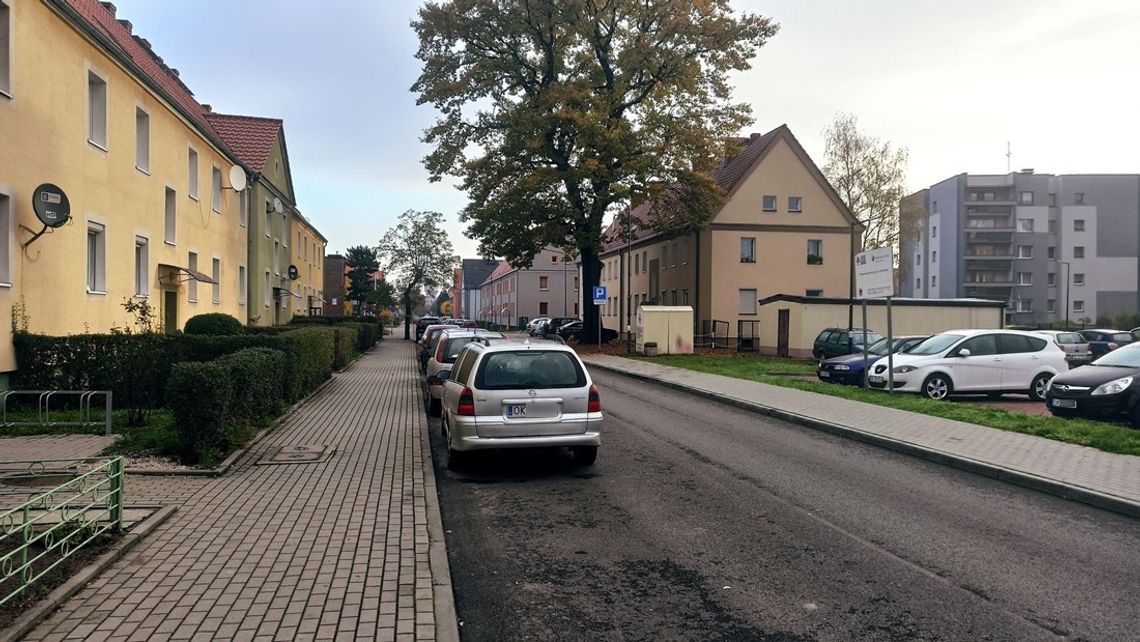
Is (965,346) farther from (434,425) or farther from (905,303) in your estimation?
(905,303)

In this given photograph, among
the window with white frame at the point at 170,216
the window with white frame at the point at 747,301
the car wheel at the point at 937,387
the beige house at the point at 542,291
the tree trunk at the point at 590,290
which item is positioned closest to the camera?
the car wheel at the point at 937,387

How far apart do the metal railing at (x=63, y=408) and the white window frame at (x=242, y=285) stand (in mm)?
17225

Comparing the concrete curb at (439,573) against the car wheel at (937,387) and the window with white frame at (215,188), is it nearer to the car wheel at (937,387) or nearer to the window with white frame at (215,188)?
the car wheel at (937,387)

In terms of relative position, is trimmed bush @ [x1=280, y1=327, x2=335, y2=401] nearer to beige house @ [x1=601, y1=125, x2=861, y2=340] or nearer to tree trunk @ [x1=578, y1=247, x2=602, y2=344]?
tree trunk @ [x1=578, y1=247, x2=602, y2=344]

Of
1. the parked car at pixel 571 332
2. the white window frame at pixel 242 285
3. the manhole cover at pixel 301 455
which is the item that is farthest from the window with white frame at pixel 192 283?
the parked car at pixel 571 332

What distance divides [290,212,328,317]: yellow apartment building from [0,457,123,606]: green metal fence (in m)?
34.6

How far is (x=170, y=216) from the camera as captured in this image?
20.6 meters

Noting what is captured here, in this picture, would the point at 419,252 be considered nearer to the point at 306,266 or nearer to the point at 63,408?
the point at 306,266

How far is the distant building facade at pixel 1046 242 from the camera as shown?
74500mm

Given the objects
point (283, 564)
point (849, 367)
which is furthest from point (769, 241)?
point (283, 564)

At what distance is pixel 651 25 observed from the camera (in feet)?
114

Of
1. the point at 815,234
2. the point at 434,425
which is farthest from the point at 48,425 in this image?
the point at 815,234

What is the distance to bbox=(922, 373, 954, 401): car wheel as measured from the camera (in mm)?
16188

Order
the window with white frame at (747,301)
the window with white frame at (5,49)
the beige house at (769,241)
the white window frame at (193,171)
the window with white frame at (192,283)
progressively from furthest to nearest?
the window with white frame at (747,301), the beige house at (769,241), the white window frame at (193,171), the window with white frame at (192,283), the window with white frame at (5,49)
